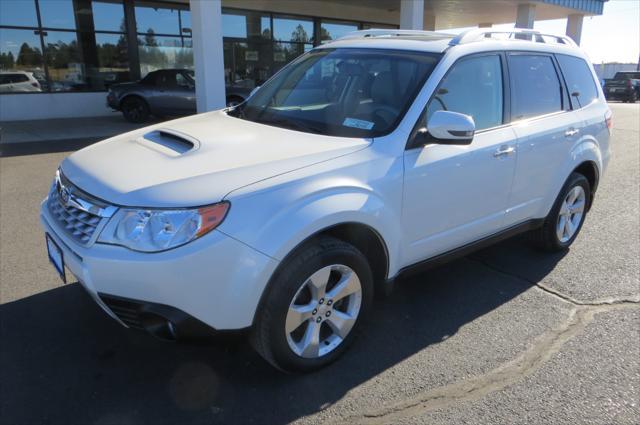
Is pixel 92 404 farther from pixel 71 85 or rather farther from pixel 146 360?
pixel 71 85

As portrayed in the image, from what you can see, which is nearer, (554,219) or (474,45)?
(474,45)

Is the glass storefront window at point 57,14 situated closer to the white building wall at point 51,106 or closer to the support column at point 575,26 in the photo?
the white building wall at point 51,106

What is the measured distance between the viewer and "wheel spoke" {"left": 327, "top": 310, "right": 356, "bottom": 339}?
A: 2.81 m

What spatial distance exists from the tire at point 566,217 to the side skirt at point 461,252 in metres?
0.21

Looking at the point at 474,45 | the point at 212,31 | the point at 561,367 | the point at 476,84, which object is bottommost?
the point at 561,367

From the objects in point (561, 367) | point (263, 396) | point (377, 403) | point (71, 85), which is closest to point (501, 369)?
point (561, 367)

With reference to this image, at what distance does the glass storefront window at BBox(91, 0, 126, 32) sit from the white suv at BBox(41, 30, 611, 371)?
13930mm

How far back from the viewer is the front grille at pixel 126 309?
2289 mm

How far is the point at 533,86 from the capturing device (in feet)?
12.8

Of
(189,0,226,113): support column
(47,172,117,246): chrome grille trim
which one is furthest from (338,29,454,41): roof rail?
(189,0,226,113): support column

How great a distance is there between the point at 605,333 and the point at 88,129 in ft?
40.0

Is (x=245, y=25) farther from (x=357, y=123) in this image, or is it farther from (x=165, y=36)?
(x=357, y=123)

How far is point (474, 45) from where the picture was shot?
3.39 meters

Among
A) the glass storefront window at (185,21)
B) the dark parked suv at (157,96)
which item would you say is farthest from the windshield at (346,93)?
the glass storefront window at (185,21)
